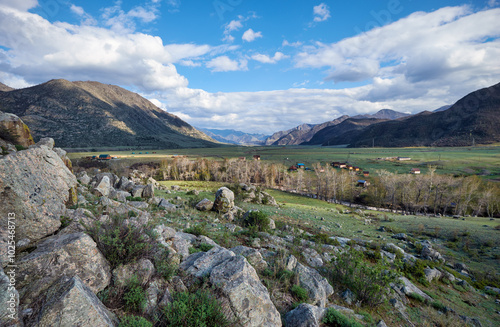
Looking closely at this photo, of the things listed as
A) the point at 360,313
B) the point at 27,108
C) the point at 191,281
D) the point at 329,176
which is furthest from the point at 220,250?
the point at 27,108

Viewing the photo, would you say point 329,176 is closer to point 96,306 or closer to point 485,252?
point 485,252

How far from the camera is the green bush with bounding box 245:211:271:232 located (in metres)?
15.4

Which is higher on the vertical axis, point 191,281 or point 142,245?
point 142,245

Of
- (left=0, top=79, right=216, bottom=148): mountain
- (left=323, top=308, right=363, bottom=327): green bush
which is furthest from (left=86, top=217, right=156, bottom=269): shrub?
(left=0, top=79, right=216, bottom=148): mountain

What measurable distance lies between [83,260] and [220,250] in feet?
12.5

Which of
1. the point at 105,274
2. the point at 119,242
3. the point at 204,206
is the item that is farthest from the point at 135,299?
the point at 204,206

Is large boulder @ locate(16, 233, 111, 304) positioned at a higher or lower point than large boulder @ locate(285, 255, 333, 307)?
higher

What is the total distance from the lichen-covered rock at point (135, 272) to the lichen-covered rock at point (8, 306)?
180 centimetres

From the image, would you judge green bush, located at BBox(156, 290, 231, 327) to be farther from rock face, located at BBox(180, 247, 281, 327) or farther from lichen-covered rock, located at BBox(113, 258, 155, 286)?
lichen-covered rock, located at BBox(113, 258, 155, 286)

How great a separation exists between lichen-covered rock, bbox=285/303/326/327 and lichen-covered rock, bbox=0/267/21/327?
5.57m

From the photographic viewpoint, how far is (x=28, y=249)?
5.21 m

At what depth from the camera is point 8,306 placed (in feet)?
11.3

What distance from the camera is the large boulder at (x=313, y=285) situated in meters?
7.03

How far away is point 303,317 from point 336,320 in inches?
54.3
